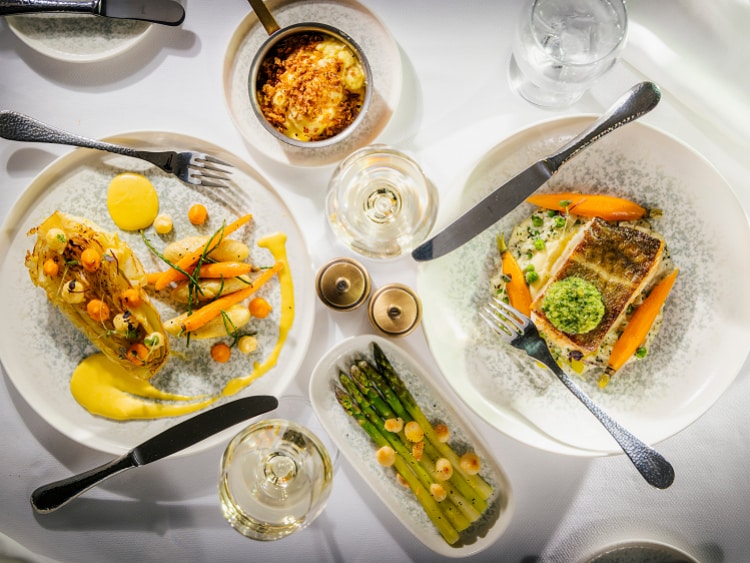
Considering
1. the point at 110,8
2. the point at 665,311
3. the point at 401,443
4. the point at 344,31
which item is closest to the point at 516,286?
the point at 665,311

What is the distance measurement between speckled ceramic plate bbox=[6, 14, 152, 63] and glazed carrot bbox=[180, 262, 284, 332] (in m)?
0.97

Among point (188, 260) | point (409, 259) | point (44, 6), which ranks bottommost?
point (188, 260)

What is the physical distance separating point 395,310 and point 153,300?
0.88 metres

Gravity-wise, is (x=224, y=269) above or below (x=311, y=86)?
below

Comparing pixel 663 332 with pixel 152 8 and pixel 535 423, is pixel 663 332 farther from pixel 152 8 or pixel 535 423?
pixel 152 8

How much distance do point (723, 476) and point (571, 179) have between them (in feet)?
4.33

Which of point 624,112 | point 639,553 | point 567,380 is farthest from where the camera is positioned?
point 639,553

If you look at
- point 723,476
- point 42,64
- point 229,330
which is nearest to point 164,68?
point 42,64

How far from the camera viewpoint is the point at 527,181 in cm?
171

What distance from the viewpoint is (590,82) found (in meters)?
1.86

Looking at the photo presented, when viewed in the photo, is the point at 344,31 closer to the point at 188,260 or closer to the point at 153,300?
the point at 188,260

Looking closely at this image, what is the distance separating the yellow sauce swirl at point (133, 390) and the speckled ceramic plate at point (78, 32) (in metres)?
1.05

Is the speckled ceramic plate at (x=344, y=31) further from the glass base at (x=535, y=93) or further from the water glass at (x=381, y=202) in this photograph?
the glass base at (x=535, y=93)

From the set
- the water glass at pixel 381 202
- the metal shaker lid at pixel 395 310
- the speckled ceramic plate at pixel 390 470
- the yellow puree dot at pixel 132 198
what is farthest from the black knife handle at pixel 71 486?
the water glass at pixel 381 202
